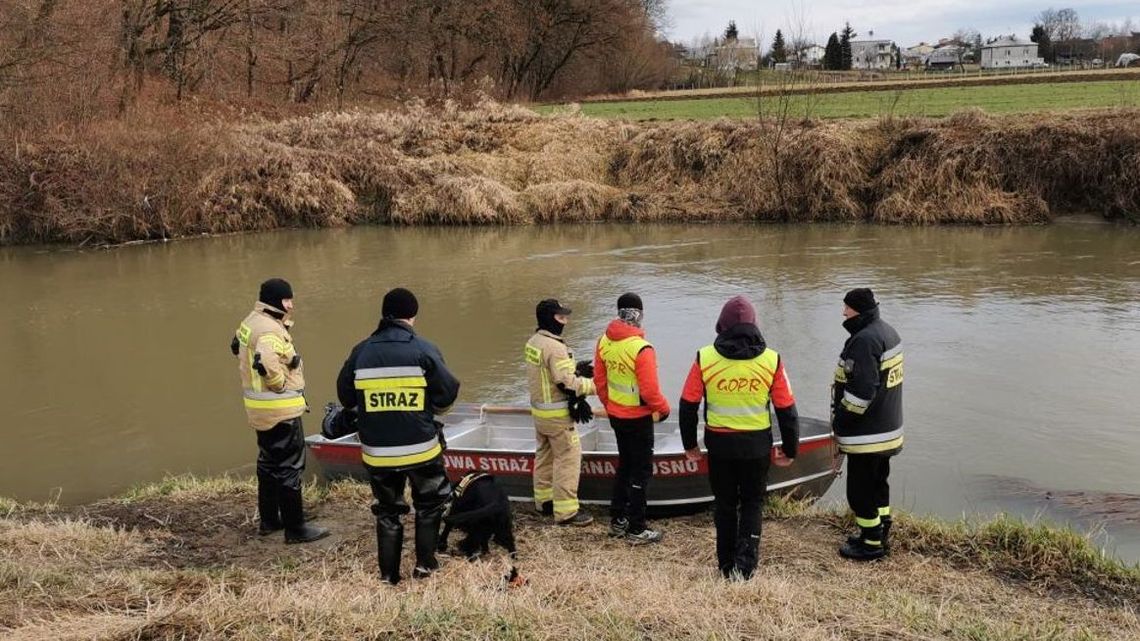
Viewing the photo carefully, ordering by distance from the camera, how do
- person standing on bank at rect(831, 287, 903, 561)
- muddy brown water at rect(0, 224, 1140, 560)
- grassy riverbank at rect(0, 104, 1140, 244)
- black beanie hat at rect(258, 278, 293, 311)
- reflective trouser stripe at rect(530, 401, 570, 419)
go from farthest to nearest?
grassy riverbank at rect(0, 104, 1140, 244) < muddy brown water at rect(0, 224, 1140, 560) < reflective trouser stripe at rect(530, 401, 570, 419) < black beanie hat at rect(258, 278, 293, 311) < person standing on bank at rect(831, 287, 903, 561)

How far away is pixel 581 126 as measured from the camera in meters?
32.2

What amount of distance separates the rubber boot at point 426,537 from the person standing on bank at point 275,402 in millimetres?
1293

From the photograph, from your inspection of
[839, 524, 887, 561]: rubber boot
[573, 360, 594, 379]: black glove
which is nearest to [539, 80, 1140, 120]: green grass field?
[573, 360, 594, 379]: black glove

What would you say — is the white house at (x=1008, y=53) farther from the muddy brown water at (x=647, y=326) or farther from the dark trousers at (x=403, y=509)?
the dark trousers at (x=403, y=509)

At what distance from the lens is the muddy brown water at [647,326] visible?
8266 mm

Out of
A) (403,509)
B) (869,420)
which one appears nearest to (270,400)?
(403,509)

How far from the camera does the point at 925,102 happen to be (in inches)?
1319

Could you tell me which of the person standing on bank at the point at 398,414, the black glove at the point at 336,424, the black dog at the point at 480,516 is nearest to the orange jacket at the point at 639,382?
the black dog at the point at 480,516

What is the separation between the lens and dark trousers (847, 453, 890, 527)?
18.4 feet

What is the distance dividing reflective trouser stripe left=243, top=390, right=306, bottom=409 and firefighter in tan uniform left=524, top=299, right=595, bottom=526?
1601 mm

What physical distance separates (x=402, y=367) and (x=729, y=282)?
1353 cm

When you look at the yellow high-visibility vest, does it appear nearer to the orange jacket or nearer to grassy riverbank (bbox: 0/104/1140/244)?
the orange jacket

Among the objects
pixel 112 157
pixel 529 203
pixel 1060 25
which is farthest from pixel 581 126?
pixel 1060 25

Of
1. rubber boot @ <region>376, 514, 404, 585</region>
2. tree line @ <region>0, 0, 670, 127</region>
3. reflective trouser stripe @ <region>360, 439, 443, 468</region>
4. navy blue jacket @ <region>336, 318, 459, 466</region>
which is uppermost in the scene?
tree line @ <region>0, 0, 670, 127</region>
